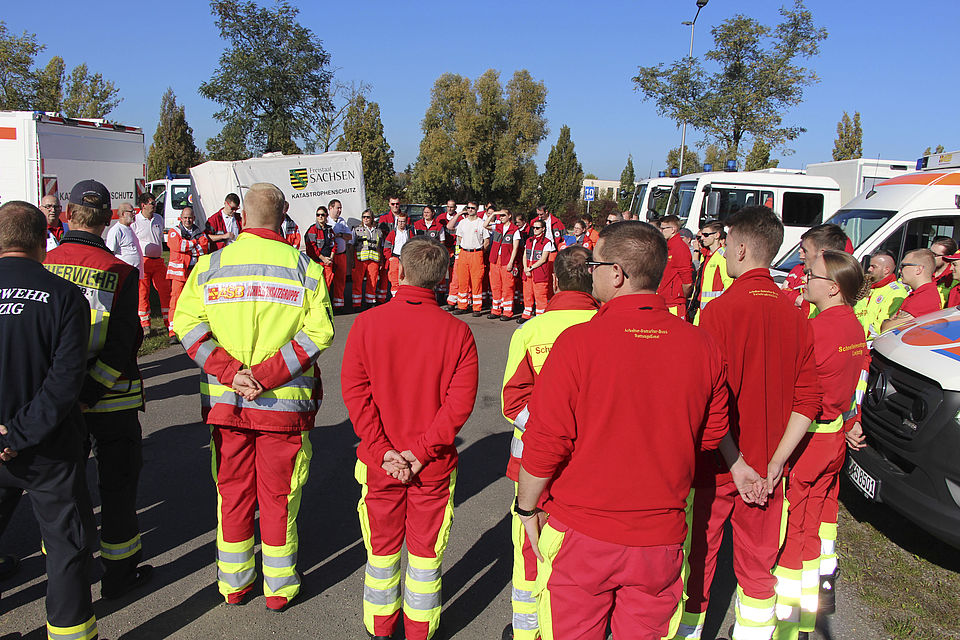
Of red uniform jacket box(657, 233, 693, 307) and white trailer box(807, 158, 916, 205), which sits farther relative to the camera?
white trailer box(807, 158, 916, 205)

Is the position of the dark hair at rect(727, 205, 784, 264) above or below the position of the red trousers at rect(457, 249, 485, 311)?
above

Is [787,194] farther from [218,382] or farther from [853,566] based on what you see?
[218,382]

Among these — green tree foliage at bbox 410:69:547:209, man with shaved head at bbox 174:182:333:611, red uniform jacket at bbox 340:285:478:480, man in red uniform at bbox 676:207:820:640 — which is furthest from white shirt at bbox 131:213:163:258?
green tree foliage at bbox 410:69:547:209

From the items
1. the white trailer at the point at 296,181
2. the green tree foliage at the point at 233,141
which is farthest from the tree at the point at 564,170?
the white trailer at the point at 296,181

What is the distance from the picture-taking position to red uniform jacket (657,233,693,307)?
24.2 ft

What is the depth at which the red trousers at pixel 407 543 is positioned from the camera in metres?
2.95

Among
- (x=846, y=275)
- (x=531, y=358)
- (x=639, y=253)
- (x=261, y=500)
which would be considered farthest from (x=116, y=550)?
(x=846, y=275)

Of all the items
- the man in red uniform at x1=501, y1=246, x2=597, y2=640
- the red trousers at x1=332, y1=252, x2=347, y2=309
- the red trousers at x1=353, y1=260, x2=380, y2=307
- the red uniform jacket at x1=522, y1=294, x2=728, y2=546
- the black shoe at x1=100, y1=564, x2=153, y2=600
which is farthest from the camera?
the red trousers at x1=353, y1=260, x2=380, y2=307

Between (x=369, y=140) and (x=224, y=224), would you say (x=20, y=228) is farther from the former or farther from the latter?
(x=369, y=140)

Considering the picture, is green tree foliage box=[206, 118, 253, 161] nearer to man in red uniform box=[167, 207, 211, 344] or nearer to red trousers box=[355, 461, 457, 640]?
man in red uniform box=[167, 207, 211, 344]

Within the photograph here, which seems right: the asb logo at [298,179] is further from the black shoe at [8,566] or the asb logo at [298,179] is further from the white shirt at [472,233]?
the black shoe at [8,566]

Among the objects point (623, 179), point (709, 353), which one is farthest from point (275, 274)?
point (623, 179)

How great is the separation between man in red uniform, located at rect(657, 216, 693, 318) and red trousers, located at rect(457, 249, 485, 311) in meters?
5.11

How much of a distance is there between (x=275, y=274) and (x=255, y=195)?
17.5 inches
